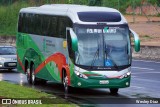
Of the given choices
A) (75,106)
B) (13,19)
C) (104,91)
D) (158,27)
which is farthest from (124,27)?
(13,19)

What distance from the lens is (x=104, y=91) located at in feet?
84.1

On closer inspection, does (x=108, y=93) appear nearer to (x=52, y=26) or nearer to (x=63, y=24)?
(x=63, y=24)

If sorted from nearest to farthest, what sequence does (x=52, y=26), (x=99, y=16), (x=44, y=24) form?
(x=99, y=16), (x=52, y=26), (x=44, y=24)

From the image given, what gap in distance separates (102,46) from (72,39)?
1227 mm

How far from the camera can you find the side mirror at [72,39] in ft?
74.3

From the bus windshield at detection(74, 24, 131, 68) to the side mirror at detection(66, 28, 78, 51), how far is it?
A: 27cm

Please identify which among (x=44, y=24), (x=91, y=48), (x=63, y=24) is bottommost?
(x=91, y=48)

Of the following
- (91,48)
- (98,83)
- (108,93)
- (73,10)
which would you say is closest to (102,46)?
(91,48)

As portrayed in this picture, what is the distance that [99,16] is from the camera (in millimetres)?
23828

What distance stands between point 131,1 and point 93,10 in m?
61.0

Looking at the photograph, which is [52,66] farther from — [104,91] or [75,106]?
[75,106]

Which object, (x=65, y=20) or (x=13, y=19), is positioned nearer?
(x=65, y=20)

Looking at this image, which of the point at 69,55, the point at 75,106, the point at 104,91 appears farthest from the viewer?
the point at 104,91

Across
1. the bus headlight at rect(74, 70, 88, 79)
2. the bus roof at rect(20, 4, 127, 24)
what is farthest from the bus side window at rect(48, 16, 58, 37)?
the bus headlight at rect(74, 70, 88, 79)
